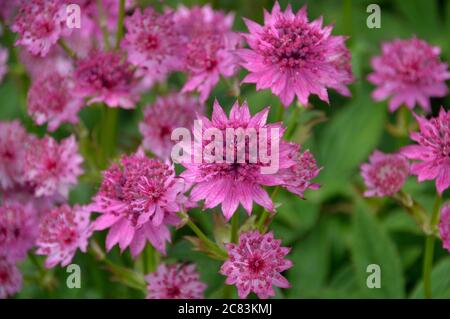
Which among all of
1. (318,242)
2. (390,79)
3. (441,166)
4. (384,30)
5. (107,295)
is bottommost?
(107,295)

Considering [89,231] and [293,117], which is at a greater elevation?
[293,117]

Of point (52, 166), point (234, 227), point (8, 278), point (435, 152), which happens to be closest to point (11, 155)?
point (52, 166)

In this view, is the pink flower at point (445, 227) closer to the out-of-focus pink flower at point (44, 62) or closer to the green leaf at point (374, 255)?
the green leaf at point (374, 255)

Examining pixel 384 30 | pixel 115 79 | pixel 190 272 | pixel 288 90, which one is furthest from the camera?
pixel 384 30

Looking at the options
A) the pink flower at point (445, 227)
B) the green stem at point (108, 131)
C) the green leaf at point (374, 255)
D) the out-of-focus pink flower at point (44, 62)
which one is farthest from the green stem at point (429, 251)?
the out-of-focus pink flower at point (44, 62)

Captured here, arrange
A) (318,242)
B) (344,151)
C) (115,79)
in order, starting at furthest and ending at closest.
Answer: (344,151), (318,242), (115,79)

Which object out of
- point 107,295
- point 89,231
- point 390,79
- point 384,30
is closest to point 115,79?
point 89,231

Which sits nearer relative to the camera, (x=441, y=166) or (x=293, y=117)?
(x=441, y=166)
